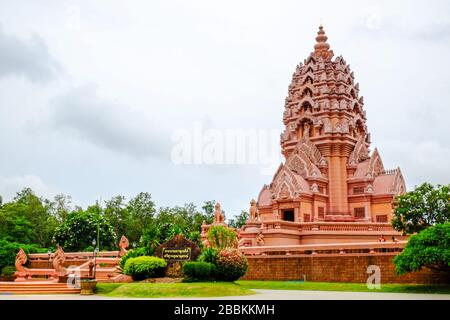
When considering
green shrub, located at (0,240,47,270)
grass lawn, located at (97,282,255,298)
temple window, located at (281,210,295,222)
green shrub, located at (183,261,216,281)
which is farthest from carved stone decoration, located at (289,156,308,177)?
grass lawn, located at (97,282,255,298)

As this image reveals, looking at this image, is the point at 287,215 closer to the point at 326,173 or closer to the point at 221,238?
the point at 326,173

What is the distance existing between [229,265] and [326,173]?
24417 millimetres

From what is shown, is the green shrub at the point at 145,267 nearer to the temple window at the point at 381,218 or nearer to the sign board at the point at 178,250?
the sign board at the point at 178,250

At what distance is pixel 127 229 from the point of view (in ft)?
198

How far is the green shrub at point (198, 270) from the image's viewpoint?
2386cm

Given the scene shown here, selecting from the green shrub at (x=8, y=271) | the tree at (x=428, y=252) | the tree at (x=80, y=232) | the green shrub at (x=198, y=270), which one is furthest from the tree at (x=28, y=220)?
A: the tree at (x=428, y=252)

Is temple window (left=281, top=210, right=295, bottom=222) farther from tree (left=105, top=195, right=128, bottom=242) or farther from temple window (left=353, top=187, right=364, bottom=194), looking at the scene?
tree (left=105, top=195, right=128, bottom=242)

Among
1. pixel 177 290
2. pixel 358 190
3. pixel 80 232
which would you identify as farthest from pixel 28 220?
pixel 177 290

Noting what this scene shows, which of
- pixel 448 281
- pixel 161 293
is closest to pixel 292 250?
pixel 448 281

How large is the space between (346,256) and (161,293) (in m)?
11.4

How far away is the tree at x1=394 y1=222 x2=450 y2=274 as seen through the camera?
21.6 m

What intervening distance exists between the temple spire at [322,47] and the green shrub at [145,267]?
33.4 m

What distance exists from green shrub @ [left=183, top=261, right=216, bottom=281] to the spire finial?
3378 cm
